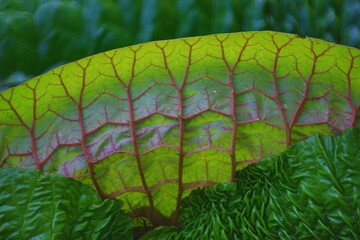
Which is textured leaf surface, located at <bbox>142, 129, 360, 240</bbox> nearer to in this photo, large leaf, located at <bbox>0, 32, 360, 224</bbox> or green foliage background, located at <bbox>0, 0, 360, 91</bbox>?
large leaf, located at <bbox>0, 32, 360, 224</bbox>

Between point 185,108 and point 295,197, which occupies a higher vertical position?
point 185,108

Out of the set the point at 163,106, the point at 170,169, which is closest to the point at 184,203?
the point at 170,169

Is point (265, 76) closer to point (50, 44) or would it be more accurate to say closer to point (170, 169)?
point (170, 169)

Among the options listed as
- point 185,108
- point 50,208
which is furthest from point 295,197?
point 50,208

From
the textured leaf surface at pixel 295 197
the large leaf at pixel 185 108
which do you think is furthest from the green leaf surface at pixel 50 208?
the textured leaf surface at pixel 295 197

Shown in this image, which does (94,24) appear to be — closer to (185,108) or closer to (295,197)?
(185,108)
